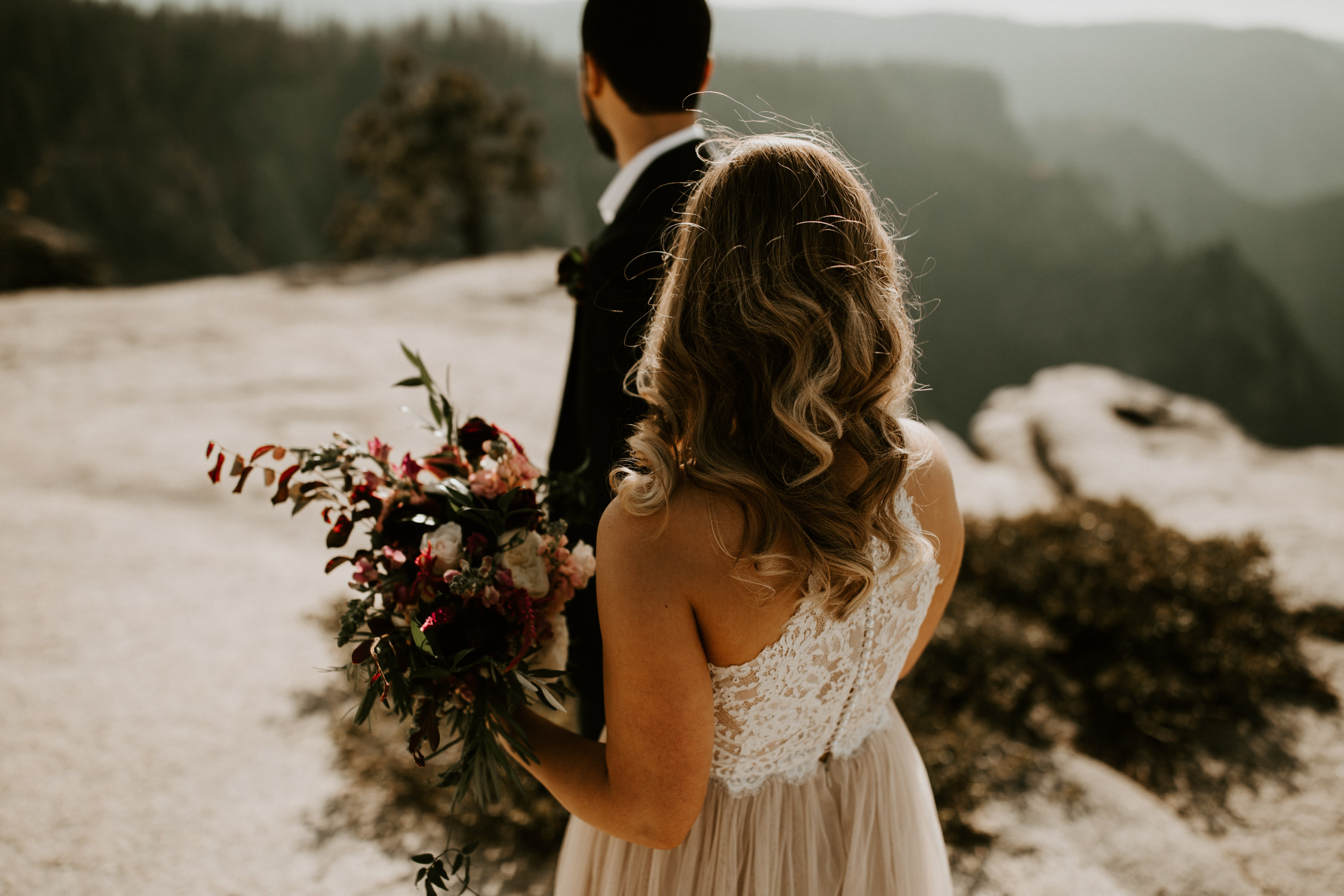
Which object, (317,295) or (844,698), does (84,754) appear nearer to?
(844,698)

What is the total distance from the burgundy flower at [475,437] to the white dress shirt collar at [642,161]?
729 mm

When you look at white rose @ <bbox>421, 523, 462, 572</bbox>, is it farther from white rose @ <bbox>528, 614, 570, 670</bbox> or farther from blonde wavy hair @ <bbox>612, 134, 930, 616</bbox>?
blonde wavy hair @ <bbox>612, 134, 930, 616</bbox>

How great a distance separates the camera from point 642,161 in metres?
1.89

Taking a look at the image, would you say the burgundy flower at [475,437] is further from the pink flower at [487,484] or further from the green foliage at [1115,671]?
the green foliage at [1115,671]

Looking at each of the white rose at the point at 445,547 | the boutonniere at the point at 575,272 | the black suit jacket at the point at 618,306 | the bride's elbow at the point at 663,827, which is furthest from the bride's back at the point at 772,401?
the boutonniere at the point at 575,272

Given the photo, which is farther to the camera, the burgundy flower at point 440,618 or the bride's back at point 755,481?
the burgundy flower at point 440,618

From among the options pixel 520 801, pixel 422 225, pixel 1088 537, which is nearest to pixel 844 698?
pixel 520 801

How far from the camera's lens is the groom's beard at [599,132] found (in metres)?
2.07

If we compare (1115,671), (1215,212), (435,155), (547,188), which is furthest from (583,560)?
(1215,212)

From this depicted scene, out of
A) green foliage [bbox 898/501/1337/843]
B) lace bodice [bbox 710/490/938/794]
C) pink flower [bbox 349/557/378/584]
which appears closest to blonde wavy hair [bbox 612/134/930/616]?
lace bodice [bbox 710/490/938/794]

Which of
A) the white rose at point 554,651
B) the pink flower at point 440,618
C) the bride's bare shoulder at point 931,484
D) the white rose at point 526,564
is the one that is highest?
the bride's bare shoulder at point 931,484

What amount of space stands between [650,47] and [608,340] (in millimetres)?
749

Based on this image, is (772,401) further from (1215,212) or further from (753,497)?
(1215,212)

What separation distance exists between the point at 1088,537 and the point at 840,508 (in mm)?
4344
